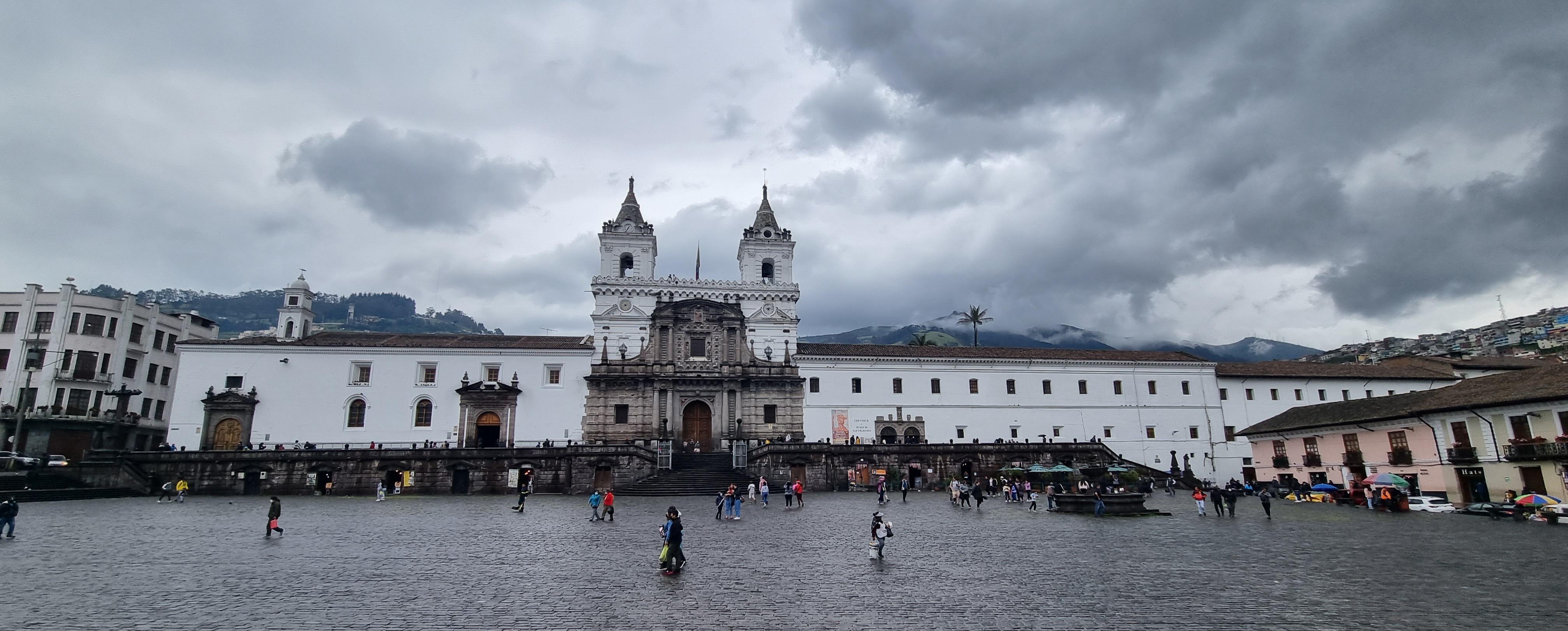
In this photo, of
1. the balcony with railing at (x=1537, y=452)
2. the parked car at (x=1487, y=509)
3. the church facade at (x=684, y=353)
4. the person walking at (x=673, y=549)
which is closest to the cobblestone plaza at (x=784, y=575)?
the person walking at (x=673, y=549)

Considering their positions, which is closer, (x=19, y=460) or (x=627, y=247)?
(x=19, y=460)

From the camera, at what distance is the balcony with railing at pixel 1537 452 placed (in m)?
28.3

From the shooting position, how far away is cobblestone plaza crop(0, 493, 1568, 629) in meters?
10.3

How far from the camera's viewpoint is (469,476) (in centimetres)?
4019

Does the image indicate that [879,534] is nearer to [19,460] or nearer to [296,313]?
[19,460]

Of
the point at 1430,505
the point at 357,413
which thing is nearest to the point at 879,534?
the point at 1430,505

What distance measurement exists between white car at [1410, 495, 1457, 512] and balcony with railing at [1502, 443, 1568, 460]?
112 inches

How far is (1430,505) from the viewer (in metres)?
29.8

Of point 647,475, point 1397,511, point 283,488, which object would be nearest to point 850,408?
point 647,475

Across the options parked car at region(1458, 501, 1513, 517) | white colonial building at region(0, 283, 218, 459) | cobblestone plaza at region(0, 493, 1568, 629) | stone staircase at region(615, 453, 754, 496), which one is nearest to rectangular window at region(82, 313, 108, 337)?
white colonial building at region(0, 283, 218, 459)

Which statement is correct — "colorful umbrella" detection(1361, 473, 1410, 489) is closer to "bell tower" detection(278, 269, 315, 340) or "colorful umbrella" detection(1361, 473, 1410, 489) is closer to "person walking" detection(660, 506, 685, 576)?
"person walking" detection(660, 506, 685, 576)

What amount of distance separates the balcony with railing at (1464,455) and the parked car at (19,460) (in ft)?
202

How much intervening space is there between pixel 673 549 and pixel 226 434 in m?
44.7

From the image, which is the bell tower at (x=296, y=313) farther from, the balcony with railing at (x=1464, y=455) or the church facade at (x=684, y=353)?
the balcony with railing at (x=1464, y=455)
